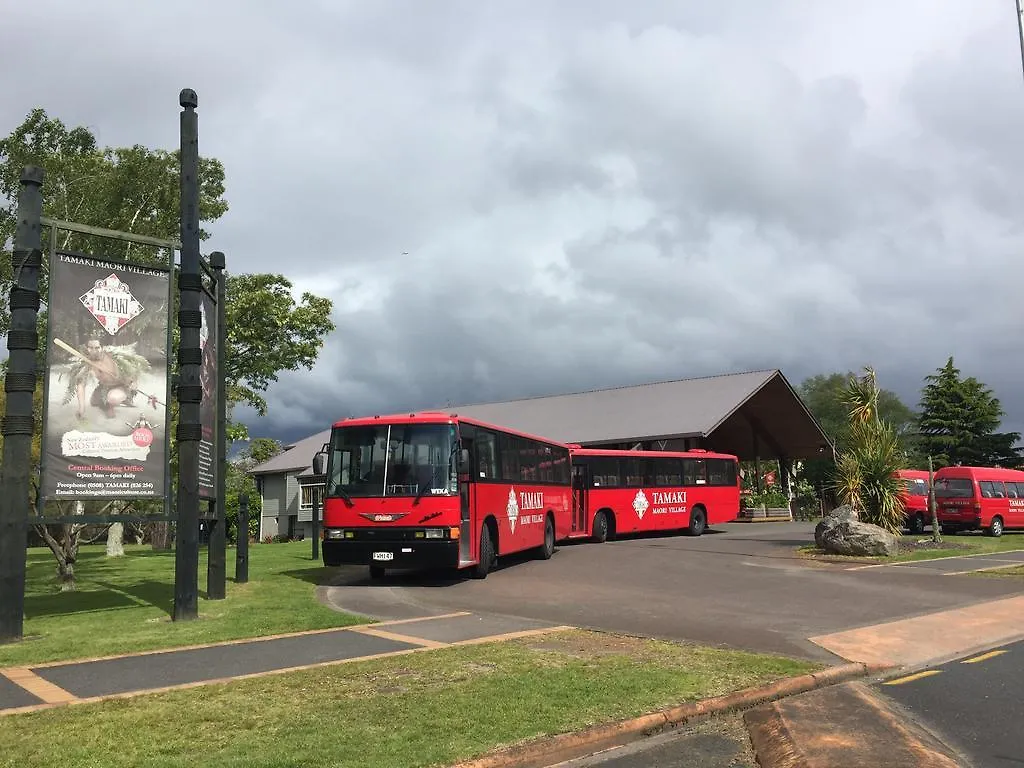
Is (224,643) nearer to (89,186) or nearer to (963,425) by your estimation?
(89,186)

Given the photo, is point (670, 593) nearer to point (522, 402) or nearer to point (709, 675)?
point (709, 675)

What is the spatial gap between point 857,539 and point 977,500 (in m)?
13.5

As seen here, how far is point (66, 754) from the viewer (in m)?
5.30

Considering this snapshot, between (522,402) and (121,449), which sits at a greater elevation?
(522,402)

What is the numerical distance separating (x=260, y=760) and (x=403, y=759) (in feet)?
2.85

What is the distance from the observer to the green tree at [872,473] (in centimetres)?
2309

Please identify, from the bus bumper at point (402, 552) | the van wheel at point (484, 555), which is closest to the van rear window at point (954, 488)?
the van wheel at point (484, 555)

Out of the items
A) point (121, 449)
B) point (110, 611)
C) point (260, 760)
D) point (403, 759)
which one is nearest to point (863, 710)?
point (403, 759)

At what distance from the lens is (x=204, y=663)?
842 centimetres

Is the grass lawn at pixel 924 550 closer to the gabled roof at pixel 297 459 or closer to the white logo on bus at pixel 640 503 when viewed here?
the white logo on bus at pixel 640 503

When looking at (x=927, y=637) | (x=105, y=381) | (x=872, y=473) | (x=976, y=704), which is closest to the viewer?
(x=976, y=704)

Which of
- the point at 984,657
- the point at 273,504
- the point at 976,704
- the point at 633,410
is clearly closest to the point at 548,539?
the point at 984,657

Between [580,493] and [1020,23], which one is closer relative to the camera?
[1020,23]

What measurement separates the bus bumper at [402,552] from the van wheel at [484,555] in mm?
1502
